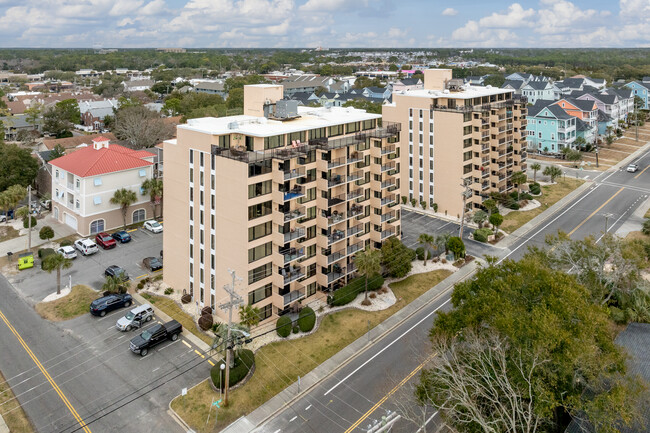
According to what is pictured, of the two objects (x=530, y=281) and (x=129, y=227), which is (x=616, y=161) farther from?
(x=129, y=227)

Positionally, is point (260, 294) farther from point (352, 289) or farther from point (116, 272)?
point (116, 272)

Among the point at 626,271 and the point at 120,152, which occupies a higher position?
the point at 120,152

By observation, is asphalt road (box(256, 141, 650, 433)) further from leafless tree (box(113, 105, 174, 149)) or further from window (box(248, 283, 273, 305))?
leafless tree (box(113, 105, 174, 149))

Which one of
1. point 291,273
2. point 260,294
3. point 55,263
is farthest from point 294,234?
point 55,263

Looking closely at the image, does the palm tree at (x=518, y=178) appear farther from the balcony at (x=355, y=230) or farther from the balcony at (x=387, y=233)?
the balcony at (x=355, y=230)

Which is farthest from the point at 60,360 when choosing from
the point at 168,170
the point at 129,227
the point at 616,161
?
the point at 616,161
